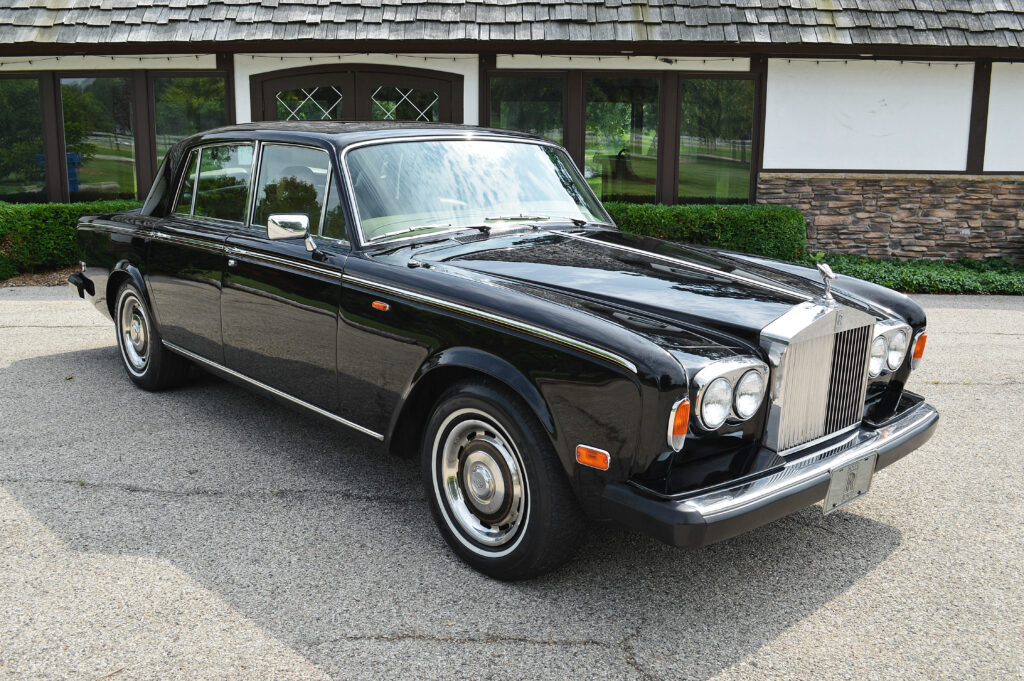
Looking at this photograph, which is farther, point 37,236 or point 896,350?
point 37,236

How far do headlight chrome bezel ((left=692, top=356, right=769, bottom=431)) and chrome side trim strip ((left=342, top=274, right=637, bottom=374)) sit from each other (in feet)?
0.76

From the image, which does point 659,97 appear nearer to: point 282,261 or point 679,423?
point 282,261

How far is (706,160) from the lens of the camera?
1154 cm

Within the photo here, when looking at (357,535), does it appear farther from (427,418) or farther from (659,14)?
(659,14)

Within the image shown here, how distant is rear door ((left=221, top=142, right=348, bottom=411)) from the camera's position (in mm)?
3973

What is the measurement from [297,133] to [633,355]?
7.48 feet

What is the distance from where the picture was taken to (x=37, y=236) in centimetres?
1006

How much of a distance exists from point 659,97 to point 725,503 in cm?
932

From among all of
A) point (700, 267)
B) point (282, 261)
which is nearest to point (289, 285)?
point (282, 261)

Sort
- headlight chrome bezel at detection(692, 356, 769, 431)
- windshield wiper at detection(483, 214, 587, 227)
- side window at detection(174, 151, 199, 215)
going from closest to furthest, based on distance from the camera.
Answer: headlight chrome bezel at detection(692, 356, 769, 431) → windshield wiper at detection(483, 214, 587, 227) → side window at detection(174, 151, 199, 215)

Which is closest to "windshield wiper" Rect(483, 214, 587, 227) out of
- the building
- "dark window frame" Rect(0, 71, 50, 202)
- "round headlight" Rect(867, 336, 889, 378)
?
"round headlight" Rect(867, 336, 889, 378)

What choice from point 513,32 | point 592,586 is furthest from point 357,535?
point 513,32

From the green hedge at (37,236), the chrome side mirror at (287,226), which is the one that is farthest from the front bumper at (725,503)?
the green hedge at (37,236)

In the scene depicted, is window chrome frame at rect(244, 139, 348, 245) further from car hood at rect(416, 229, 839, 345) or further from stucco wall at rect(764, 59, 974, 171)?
stucco wall at rect(764, 59, 974, 171)
